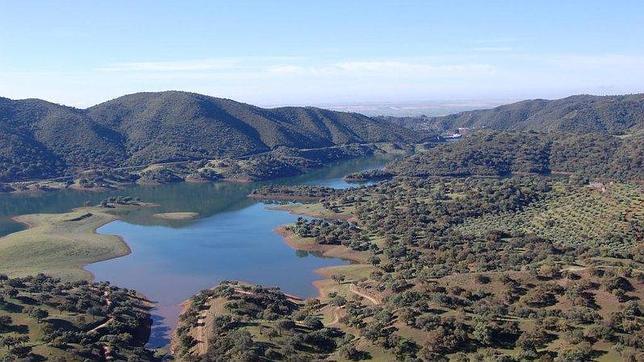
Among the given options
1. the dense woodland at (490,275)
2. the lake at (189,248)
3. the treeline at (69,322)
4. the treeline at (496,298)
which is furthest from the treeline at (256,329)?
the lake at (189,248)

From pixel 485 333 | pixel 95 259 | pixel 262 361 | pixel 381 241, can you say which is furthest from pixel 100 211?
pixel 485 333

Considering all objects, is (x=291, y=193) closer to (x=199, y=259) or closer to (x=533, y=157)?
(x=199, y=259)

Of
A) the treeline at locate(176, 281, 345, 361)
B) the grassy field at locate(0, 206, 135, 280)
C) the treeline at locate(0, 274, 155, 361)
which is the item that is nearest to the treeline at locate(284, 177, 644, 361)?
the treeline at locate(176, 281, 345, 361)

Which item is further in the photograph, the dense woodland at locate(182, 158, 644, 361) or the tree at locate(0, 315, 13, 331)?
the tree at locate(0, 315, 13, 331)

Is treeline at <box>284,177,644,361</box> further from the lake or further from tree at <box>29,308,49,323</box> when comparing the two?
tree at <box>29,308,49,323</box>

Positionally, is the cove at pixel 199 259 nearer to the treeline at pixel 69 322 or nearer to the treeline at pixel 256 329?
the treeline at pixel 69 322

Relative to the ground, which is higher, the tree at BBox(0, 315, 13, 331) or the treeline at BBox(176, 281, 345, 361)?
the tree at BBox(0, 315, 13, 331)

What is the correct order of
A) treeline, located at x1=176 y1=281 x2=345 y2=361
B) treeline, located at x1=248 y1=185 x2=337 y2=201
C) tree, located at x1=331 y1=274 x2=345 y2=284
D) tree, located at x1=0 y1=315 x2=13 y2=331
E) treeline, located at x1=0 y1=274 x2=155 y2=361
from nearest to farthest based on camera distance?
treeline, located at x1=176 y1=281 x2=345 y2=361, treeline, located at x1=0 y1=274 x2=155 y2=361, tree, located at x1=0 y1=315 x2=13 y2=331, tree, located at x1=331 y1=274 x2=345 y2=284, treeline, located at x1=248 y1=185 x2=337 y2=201
